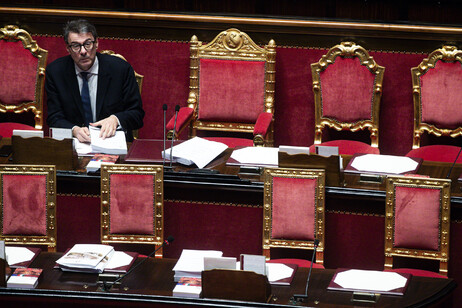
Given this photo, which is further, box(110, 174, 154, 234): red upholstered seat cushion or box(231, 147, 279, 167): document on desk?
box(231, 147, 279, 167): document on desk

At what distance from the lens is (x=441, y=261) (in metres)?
3.85

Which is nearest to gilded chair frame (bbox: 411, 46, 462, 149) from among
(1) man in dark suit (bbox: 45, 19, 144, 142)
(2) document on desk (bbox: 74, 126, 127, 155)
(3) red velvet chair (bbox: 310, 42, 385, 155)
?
(3) red velvet chair (bbox: 310, 42, 385, 155)

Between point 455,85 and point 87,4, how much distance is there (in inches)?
98.3

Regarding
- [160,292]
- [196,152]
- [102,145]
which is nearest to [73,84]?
[102,145]

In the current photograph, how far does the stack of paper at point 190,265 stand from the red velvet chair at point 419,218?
34.0 inches

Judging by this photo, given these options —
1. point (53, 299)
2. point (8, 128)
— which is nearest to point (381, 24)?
point (8, 128)

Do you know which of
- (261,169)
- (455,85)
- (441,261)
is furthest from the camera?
(455,85)

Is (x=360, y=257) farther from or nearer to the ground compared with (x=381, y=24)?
nearer to the ground

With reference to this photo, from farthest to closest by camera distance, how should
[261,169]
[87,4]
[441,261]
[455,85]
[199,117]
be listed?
[87,4] < [199,117] < [455,85] < [261,169] < [441,261]

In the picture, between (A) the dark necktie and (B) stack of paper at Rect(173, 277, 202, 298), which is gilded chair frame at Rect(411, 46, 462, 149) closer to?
(A) the dark necktie

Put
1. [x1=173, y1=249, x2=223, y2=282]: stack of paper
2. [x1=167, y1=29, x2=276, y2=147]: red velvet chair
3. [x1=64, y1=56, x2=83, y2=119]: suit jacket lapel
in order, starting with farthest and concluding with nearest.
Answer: [x1=167, y1=29, x2=276, y2=147]: red velvet chair < [x1=64, y1=56, x2=83, y2=119]: suit jacket lapel < [x1=173, y1=249, x2=223, y2=282]: stack of paper

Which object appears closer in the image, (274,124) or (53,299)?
(53,299)

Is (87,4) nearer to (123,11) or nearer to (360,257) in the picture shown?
(123,11)

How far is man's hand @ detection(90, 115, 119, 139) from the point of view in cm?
457
